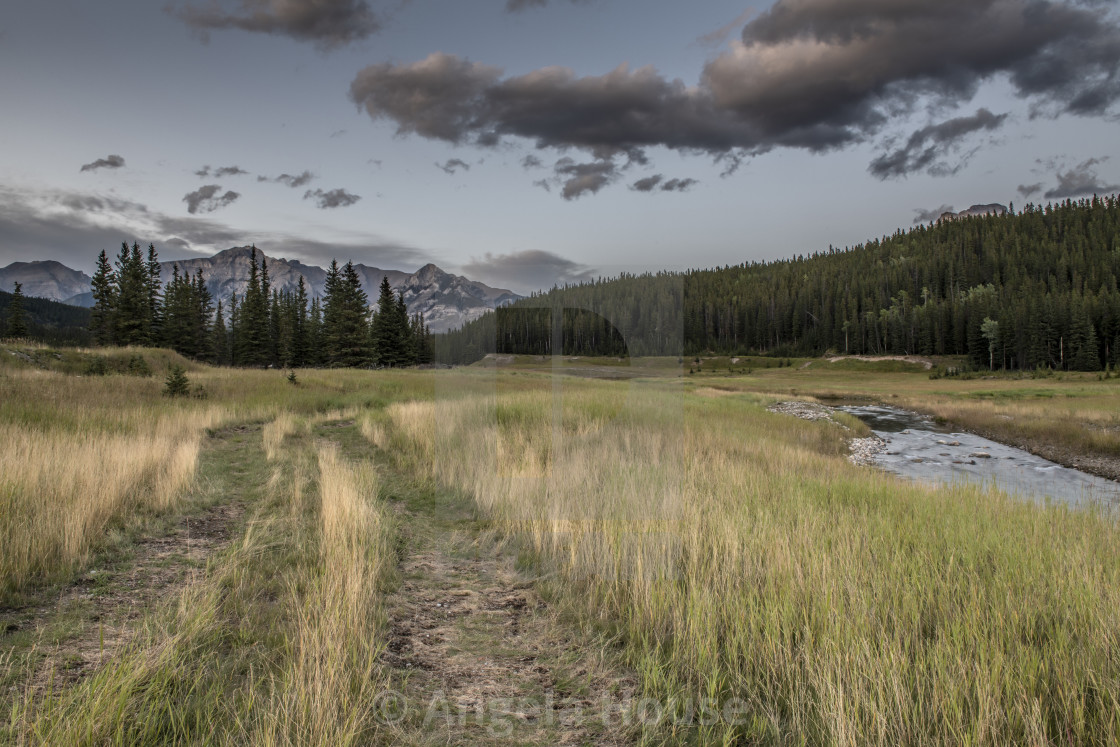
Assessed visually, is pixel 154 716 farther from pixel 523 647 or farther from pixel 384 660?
pixel 523 647

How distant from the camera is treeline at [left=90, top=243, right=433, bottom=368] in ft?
175

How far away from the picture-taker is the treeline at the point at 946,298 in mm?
75000

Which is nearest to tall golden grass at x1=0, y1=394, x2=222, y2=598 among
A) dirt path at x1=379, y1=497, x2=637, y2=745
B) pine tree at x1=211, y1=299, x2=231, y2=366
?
dirt path at x1=379, y1=497, x2=637, y2=745

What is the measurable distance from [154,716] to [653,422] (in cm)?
1247

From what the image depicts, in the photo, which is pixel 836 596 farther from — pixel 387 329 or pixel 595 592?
pixel 387 329

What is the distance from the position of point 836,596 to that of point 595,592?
195 centimetres

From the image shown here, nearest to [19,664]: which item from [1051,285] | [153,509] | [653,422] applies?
[153,509]

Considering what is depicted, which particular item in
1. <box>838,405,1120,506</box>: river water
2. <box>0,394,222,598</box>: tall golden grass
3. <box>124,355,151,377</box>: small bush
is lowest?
<box>838,405,1120,506</box>: river water

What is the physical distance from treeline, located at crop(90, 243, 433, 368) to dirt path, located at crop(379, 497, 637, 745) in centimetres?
5234

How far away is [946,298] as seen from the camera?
11700 centimetres

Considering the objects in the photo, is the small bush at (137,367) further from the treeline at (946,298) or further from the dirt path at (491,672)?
the treeline at (946,298)

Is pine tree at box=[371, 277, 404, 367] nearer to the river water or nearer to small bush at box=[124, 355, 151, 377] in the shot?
small bush at box=[124, 355, 151, 377]

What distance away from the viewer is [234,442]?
39.0 ft

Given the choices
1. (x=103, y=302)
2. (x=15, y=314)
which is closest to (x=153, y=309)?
(x=103, y=302)
